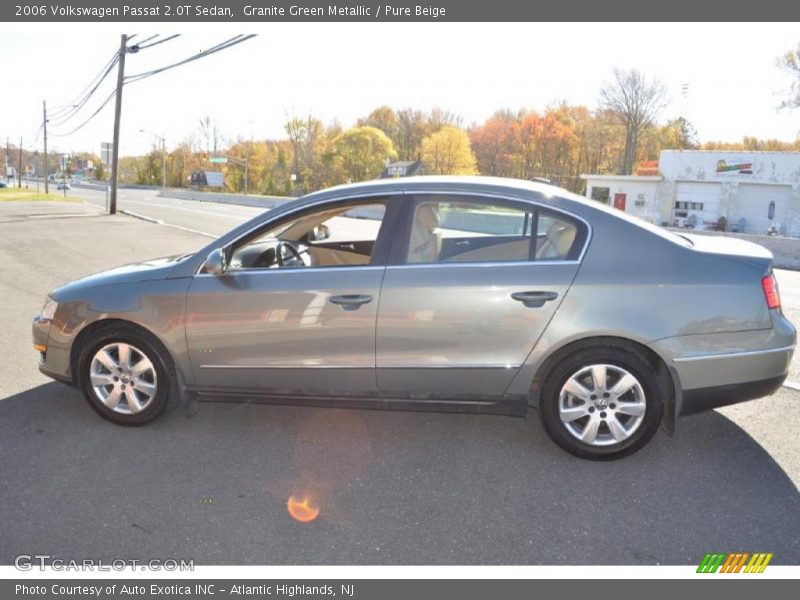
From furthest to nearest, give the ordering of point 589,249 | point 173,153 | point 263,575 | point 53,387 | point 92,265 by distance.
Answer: point 173,153, point 92,265, point 53,387, point 589,249, point 263,575

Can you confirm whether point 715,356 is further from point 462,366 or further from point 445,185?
point 445,185

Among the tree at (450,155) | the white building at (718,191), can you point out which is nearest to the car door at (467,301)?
the white building at (718,191)

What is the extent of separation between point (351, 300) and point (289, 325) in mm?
446

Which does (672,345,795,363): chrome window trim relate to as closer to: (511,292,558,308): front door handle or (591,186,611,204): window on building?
(511,292,558,308): front door handle

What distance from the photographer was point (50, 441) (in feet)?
12.9

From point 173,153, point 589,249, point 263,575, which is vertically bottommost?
point 263,575

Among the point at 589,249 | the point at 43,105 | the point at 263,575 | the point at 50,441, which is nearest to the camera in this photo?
the point at 263,575

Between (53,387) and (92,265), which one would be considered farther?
(92,265)

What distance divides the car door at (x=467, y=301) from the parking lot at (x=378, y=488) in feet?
1.71

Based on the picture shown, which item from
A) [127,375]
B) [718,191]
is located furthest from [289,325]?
[718,191]

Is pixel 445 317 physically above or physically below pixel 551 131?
below

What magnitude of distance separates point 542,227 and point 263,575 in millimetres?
2487

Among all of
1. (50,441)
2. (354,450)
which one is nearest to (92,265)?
(50,441)

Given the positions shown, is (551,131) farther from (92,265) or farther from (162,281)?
(162,281)
